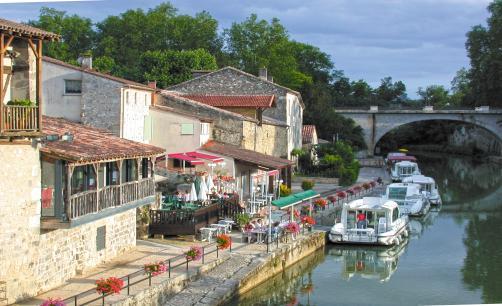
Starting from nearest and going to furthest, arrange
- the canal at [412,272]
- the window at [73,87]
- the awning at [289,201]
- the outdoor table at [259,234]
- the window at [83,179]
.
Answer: the window at [83,179] → the canal at [412,272] → the outdoor table at [259,234] → the awning at [289,201] → the window at [73,87]

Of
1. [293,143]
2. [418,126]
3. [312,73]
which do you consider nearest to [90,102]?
[293,143]

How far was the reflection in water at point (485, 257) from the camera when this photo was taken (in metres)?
24.8

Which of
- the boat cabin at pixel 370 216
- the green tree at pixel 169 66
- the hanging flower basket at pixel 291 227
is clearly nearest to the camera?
the hanging flower basket at pixel 291 227

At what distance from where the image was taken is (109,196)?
2019 cm

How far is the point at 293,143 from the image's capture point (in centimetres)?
5384

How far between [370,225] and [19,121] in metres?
18.7

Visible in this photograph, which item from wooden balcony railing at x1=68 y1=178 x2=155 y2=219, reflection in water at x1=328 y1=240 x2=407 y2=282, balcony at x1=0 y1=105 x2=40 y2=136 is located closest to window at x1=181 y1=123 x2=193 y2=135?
reflection in water at x1=328 y1=240 x2=407 y2=282

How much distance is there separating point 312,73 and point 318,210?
75296 mm

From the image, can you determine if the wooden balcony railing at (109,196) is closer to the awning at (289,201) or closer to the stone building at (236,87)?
the awning at (289,201)

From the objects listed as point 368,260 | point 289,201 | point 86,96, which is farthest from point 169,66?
point 368,260

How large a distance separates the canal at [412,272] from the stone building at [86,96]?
8827mm

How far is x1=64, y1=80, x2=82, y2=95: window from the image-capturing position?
29406 millimetres

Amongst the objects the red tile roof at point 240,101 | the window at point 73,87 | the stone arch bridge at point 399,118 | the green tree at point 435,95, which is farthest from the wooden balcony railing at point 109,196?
the green tree at point 435,95

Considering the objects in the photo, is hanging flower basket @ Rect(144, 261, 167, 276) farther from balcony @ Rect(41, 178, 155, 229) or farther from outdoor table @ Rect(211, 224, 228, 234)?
outdoor table @ Rect(211, 224, 228, 234)
